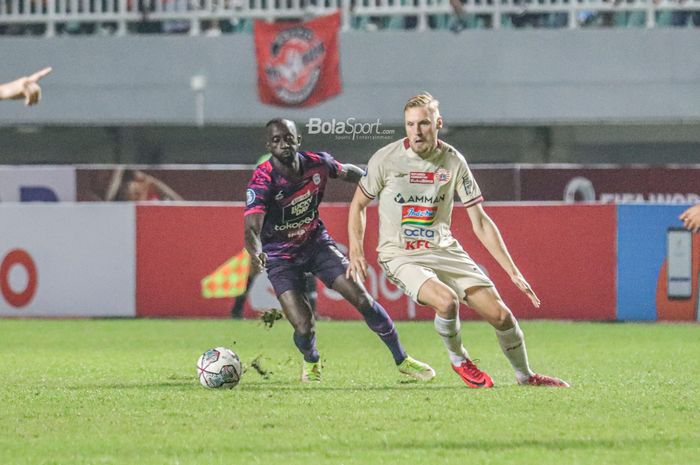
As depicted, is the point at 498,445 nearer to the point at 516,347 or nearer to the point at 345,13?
the point at 516,347

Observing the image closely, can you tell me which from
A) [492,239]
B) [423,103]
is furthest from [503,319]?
[423,103]

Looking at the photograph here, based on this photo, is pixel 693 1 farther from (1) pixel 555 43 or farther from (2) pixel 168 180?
(2) pixel 168 180

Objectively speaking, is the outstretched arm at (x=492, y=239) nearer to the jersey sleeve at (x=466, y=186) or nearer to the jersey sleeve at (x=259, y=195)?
the jersey sleeve at (x=466, y=186)

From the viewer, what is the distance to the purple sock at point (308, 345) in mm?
10477

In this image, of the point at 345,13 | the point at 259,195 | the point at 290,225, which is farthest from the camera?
the point at 345,13

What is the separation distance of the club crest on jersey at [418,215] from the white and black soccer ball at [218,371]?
5.14 feet

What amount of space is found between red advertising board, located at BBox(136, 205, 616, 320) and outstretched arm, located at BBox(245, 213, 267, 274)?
7895mm

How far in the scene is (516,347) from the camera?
970cm

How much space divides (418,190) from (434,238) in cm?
35

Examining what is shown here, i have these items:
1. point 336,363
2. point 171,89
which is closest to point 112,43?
point 171,89

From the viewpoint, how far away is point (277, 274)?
10.5 metres

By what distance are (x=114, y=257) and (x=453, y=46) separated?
7686 millimetres

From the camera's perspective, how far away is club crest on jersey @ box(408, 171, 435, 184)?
385 inches

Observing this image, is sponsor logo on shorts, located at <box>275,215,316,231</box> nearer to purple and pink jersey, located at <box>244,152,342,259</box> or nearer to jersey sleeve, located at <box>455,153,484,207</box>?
purple and pink jersey, located at <box>244,152,342,259</box>
